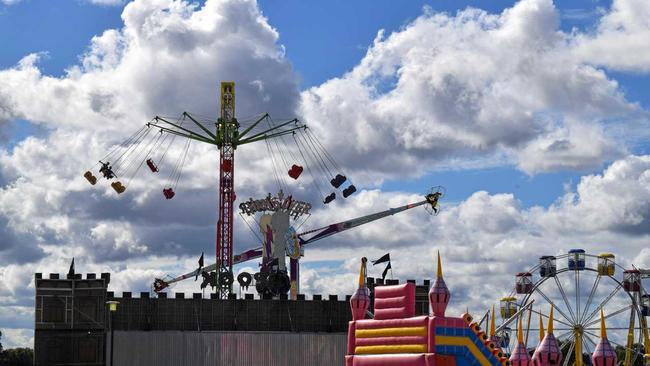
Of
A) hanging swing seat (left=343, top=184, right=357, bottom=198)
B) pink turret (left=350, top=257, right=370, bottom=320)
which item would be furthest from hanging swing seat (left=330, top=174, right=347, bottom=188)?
pink turret (left=350, top=257, right=370, bottom=320)

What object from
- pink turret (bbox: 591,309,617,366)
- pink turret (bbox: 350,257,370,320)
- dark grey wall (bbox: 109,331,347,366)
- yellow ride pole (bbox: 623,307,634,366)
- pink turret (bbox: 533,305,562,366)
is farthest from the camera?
yellow ride pole (bbox: 623,307,634,366)

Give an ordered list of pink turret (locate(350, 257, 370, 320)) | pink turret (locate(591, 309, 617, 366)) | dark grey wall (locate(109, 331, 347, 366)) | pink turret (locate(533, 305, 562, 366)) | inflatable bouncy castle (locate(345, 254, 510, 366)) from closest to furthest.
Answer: pink turret (locate(591, 309, 617, 366)), pink turret (locate(533, 305, 562, 366)), inflatable bouncy castle (locate(345, 254, 510, 366)), pink turret (locate(350, 257, 370, 320)), dark grey wall (locate(109, 331, 347, 366))

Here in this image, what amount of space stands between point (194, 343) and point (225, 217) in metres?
21.3

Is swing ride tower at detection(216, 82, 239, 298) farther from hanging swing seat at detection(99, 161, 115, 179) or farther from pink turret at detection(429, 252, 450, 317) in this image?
pink turret at detection(429, 252, 450, 317)

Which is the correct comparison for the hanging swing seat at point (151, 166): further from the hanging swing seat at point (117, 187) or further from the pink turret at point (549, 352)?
the pink turret at point (549, 352)

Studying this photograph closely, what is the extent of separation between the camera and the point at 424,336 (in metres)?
55.1

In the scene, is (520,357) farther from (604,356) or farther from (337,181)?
(337,181)

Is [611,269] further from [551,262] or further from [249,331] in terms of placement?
[249,331]

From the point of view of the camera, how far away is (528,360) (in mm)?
55781

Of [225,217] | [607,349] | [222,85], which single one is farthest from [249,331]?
[607,349]

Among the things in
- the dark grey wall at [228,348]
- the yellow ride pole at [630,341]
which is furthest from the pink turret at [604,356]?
the yellow ride pole at [630,341]

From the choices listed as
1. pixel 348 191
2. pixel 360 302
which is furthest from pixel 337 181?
pixel 360 302

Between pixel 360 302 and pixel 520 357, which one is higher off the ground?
pixel 360 302

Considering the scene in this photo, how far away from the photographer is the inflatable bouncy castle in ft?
180
